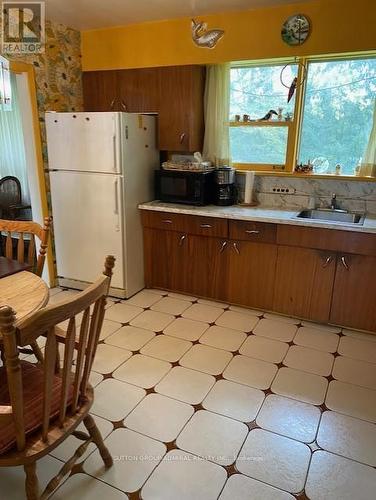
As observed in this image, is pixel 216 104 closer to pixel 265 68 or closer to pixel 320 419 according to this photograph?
pixel 265 68

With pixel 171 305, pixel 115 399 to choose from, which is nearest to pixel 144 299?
pixel 171 305

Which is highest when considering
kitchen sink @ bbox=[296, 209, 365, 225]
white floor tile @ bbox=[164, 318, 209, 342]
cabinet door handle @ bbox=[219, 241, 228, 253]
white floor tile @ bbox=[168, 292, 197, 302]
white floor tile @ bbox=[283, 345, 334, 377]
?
kitchen sink @ bbox=[296, 209, 365, 225]

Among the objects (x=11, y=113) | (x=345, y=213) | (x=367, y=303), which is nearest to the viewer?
(x=367, y=303)

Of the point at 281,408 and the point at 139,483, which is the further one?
the point at 281,408

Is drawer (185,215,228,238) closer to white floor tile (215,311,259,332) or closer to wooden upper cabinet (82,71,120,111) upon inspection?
white floor tile (215,311,259,332)

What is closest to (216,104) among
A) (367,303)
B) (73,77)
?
(73,77)

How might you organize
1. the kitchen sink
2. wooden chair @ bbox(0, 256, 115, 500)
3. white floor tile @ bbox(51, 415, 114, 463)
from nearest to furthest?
wooden chair @ bbox(0, 256, 115, 500) < white floor tile @ bbox(51, 415, 114, 463) < the kitchen sink

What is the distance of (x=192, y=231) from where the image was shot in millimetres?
3172

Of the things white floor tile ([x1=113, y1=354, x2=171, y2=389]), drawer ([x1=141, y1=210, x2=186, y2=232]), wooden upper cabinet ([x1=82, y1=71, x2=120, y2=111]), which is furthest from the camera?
wooden upper cabinet ([x1=82, y1=71, x2=120, y2=111])

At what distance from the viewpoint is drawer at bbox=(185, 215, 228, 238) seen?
3031 millimetres

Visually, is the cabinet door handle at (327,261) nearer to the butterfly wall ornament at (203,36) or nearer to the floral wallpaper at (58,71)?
the butterfly wall ornament at (203,36)

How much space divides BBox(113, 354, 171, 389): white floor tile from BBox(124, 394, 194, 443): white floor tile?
0.46 ft

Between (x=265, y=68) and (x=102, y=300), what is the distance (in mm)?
2695

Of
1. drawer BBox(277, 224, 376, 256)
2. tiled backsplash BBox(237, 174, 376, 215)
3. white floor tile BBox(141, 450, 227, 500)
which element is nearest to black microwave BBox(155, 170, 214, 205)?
tiled backsplash BBox(237, 174, 376, 215)
